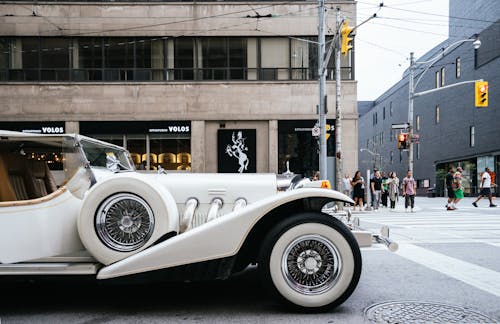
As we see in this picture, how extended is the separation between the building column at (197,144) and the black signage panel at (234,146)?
86 centimetres

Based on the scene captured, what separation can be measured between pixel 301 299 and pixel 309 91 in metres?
17.9

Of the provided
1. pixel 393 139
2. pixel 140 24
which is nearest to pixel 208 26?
pixel 140 24

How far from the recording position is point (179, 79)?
802 inches

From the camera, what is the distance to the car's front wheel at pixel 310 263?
10.5ft

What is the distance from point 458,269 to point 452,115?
37905mm

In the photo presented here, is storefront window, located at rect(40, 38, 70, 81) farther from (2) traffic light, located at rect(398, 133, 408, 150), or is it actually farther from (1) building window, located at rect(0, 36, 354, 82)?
(2) traffic light, located at rect(398, 133, 408, 150)

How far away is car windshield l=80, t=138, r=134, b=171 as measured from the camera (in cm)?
398

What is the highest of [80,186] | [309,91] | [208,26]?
[208,26]

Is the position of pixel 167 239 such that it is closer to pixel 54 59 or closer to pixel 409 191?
pixel 409 191

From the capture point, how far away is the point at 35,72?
20.1 metres

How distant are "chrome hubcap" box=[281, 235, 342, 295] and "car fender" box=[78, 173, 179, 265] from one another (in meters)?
1.06

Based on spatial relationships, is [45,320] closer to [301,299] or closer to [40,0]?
[301,299]

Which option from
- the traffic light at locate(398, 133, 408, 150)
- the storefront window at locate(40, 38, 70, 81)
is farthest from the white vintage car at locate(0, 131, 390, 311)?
the storefront window at locate(40, 38, 70, 81)

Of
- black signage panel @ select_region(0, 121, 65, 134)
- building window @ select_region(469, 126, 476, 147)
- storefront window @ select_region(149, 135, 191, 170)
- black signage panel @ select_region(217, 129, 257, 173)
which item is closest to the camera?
black signage panel @ select_region(0, 121, 65, 134)
